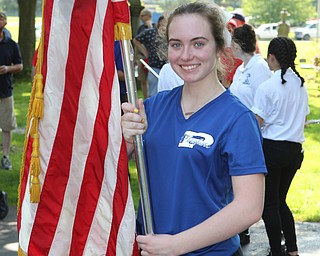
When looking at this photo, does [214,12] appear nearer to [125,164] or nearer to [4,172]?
[125,164]

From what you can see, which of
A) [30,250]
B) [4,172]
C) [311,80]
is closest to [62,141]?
[30,250]

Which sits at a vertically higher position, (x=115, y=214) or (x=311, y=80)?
(x=115, y=214)

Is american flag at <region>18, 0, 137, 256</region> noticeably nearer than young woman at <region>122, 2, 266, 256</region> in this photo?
No

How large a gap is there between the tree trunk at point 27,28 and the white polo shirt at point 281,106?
16438 millimetres

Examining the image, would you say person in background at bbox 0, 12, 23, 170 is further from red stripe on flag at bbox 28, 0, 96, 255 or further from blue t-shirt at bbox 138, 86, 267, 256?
blue t-shirt at bbox 138, 86, 267, 256

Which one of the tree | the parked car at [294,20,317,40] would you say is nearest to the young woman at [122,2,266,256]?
the parked car at [294,20,317,40]

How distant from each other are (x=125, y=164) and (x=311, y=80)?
18.5 meters

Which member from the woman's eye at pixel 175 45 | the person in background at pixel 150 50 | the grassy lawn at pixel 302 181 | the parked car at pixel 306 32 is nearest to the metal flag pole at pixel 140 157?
the woman's eye at pixel 175 45

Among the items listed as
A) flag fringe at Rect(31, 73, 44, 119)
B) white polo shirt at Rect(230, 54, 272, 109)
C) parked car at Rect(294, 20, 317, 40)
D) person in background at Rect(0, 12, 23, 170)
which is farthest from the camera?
parked car at Rect(294, 20, 317, 40)

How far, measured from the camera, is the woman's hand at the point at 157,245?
2951mm

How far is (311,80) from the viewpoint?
70.1 ft

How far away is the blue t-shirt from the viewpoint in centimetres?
296

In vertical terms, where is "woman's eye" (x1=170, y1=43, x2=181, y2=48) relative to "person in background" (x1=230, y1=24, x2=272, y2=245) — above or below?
above

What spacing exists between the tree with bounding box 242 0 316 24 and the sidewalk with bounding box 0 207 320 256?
4375 centimetres
